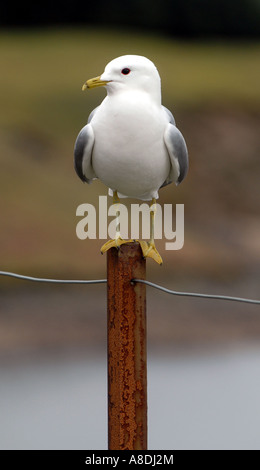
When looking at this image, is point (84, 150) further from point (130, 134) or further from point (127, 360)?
point (127, 360)

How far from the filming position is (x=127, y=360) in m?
1.04

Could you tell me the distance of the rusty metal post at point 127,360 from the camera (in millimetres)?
1039

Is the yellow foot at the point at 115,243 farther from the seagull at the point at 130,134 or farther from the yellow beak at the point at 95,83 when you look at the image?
the yellow beak at the point at 95,83

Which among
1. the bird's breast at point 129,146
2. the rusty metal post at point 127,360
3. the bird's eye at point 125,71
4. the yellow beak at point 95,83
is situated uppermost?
the bird's eye at point 125,71

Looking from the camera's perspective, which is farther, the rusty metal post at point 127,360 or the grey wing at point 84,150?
the grey wing at point 84,150

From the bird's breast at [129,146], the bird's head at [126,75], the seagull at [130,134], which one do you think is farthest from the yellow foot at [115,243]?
the bird's head at [126,75]

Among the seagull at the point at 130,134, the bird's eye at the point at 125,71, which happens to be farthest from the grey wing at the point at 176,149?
the bird's eye at the point at 125,71

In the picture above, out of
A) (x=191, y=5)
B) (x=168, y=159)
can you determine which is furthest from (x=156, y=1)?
(x=168, y=159)

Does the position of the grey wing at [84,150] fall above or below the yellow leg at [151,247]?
above

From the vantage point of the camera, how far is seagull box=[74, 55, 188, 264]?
1105mm

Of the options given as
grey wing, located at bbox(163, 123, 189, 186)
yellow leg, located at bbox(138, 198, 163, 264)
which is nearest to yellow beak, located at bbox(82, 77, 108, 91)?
grey wing, located at bbox(163, 123, 189, 186)

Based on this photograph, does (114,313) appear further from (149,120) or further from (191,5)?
(191,5)

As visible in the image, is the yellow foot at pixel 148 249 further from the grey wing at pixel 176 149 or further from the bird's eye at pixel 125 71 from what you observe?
the bird's eye at pixel 125 71

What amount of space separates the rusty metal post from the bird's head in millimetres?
277
